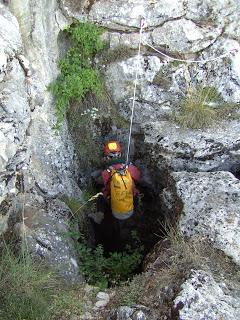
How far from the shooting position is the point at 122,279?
5934 mm

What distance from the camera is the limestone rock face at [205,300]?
426cm

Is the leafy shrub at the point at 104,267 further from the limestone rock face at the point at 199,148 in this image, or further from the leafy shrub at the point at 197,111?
the leafy shrub at the point at 197,111

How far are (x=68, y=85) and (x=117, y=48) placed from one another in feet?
3.85

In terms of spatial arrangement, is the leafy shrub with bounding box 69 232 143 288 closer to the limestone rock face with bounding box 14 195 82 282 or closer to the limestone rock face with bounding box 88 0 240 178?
the limestone rock face with bounding box 14 195 82 282

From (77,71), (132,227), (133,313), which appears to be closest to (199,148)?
(132,227)

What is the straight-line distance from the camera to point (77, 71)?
6844mm

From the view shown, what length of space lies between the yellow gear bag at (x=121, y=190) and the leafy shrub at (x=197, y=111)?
4.63ft

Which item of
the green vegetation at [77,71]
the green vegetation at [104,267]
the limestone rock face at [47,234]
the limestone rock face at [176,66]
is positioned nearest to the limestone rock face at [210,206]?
the limestone rock face at [176,66]

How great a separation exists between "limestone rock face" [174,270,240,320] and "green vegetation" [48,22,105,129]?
11.0 ft

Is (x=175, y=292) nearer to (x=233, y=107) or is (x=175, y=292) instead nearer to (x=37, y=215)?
(x=37, y=215)

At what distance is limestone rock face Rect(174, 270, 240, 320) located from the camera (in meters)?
4.26

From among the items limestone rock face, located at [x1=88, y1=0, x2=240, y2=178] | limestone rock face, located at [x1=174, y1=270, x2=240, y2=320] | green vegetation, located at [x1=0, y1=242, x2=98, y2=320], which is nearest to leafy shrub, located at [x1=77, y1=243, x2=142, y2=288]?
green vegetation, located at [x1=0, y1=242, x2=98, y2=320]

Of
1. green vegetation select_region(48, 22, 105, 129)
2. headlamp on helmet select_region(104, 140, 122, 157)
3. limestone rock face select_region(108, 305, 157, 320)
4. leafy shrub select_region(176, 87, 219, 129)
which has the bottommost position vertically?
limestone rock face select_region(108, 305, 157, 320)

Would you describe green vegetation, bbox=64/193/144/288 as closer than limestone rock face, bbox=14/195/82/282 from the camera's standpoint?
No
